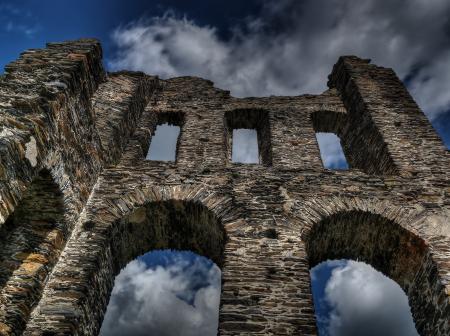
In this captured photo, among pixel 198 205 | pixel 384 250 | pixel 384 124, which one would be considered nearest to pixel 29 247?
pixel 198 205

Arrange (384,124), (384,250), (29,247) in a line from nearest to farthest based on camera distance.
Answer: (29,247) < (384,250) < (384,124)

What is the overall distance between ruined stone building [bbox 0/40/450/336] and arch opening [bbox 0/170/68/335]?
2 centimetres

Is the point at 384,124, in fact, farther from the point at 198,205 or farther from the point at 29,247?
the point at 29,247

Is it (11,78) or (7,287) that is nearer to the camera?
(7,287)

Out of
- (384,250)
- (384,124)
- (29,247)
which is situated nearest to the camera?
(29,247)

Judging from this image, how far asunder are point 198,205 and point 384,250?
9.72 ft

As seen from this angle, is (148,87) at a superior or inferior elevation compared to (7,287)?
superior

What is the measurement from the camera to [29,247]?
16.1 feet

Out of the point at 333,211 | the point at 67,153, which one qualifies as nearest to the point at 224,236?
the point at 333,211

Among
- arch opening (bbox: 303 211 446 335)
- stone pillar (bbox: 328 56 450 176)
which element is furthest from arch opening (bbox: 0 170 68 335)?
stone pillar (bbox: 328 56 450 176)

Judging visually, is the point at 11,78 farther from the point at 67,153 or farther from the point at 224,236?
the point at 224,236

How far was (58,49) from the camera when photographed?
6.04 metres

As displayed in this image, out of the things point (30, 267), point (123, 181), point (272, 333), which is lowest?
point (272, 333)

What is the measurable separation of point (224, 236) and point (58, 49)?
3.84 m
